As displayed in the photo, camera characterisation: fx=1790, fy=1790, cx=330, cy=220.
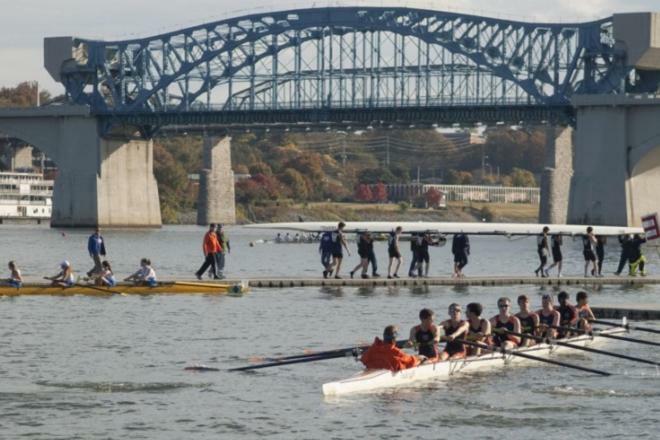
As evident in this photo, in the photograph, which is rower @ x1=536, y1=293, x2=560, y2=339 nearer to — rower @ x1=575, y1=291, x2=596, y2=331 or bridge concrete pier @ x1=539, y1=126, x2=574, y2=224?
rower @ x1=575, y1=291, x2=596, y2=331

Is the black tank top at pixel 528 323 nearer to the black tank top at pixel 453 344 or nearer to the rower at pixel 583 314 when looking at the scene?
the rower at pixel 583 314

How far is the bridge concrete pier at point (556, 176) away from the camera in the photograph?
183 m

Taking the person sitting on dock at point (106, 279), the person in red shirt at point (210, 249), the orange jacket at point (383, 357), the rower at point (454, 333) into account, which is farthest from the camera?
the person in red shirt at point (210, 249)

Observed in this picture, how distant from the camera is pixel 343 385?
35531mm

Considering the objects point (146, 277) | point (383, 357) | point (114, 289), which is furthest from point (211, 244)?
point (383, 357)

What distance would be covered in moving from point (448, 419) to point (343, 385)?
2.45 m

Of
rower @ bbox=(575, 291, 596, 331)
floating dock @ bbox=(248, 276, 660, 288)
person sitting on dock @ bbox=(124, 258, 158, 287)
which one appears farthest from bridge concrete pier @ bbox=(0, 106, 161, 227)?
rower @ bbox=(575, 291, 596, 331)

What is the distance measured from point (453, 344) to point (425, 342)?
1288mm

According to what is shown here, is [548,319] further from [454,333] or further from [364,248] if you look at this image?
[364,248]

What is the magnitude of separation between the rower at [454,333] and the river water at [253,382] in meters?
0.61

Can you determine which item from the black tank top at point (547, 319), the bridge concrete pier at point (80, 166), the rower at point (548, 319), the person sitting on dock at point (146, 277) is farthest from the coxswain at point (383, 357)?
the bridge concrete pier at point (80, 166)

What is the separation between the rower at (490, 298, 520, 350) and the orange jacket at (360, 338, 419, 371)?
447 cm

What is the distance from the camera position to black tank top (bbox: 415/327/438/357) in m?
37.8

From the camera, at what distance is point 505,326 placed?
41094 mm
